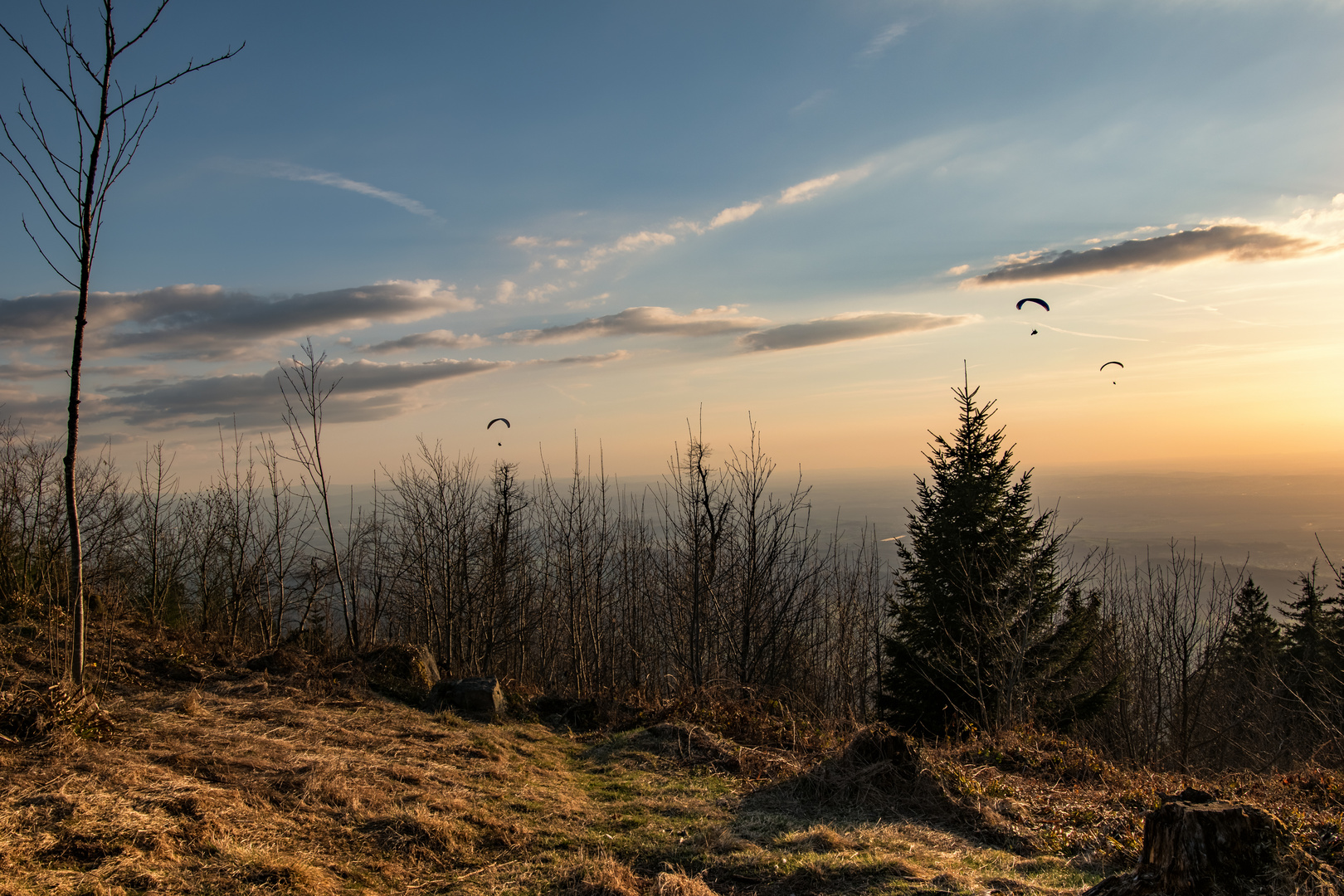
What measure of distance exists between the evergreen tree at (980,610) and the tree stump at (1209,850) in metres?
9.43

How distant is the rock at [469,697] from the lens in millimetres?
10164

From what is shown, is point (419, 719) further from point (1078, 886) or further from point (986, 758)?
point (1078, 886)

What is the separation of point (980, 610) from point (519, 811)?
1064 centimetres

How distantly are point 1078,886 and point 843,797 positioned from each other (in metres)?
2.58

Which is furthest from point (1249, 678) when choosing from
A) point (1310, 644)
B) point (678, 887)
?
point (678, 887)

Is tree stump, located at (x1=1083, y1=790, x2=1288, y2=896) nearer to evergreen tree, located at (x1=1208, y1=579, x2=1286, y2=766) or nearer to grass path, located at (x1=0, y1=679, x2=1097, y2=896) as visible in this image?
grass path, located at (x1=0, y1=679, x2=1097, y2=896)

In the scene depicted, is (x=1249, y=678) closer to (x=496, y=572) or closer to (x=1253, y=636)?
(x=1253, y=636)

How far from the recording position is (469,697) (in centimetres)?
1027

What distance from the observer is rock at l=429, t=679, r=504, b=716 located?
33.3ft

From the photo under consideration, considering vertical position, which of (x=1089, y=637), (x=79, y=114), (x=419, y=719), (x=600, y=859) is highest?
(x=79, y=114)

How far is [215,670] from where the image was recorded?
9.32 m

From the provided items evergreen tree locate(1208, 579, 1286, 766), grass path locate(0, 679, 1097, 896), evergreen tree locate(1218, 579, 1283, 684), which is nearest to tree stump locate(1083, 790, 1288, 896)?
grass path locate(0, 679, 1097, 896)

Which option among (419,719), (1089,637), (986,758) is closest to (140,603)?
(419,719)

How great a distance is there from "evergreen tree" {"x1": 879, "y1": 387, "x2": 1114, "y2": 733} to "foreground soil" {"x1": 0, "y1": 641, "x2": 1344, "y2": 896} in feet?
15.9
